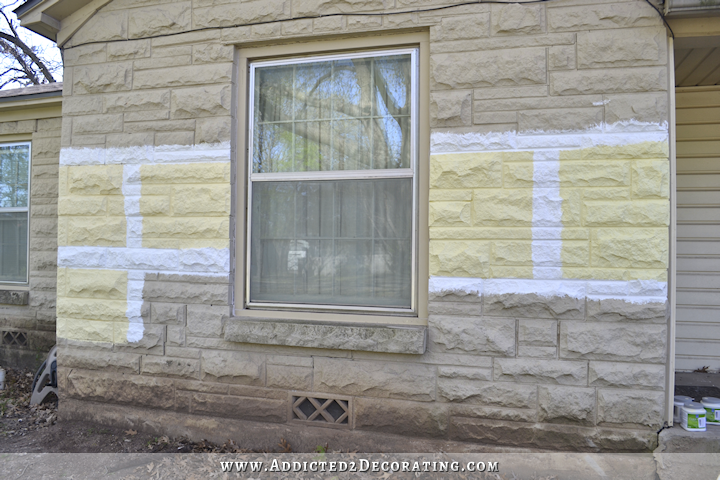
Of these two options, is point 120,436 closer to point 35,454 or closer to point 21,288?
point 35,454

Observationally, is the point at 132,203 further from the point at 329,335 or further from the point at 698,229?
the point at 698,229

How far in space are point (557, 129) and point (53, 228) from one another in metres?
5.61

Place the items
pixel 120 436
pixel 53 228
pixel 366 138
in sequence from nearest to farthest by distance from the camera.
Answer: pixel 366 138
pixel 120 436
pixel 53 228

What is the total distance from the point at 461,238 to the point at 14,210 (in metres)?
5.69

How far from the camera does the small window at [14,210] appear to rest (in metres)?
6.00

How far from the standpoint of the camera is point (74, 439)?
161 inches

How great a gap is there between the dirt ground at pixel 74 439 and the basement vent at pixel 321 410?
26 cm

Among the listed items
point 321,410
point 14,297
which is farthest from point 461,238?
point 14,297

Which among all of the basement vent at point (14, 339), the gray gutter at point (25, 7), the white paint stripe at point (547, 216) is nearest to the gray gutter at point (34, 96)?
the gray gutter at point (25, 7)

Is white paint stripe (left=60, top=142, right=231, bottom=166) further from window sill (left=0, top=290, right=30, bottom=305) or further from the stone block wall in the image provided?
window sill (left=0, top=290, right=30, bottom=305)

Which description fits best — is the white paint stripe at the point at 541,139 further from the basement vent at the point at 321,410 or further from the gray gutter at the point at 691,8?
the basement vent at the point at 321,410

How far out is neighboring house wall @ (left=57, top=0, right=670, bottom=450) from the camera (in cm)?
322

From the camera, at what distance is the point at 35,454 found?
3.90m

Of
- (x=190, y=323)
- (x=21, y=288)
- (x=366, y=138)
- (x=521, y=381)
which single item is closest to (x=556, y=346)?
(x=521, y=381)
